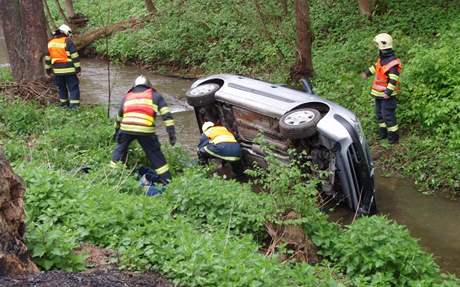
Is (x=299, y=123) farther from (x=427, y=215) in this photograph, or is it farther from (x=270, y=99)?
(x=427, y=215)

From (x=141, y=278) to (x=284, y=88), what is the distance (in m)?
4.70

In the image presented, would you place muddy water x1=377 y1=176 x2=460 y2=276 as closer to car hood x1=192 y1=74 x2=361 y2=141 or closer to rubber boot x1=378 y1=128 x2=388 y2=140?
rubber boot x1=378 y1=128 x2=388 y2=140

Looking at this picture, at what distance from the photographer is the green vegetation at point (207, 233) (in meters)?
4.14

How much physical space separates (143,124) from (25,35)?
15.6ft

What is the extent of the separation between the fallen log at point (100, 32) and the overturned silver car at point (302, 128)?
10994mm

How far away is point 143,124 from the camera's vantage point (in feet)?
25.2

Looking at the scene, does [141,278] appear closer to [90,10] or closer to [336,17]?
[336,17]

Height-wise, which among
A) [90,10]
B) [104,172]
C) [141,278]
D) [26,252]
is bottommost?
[90,10]

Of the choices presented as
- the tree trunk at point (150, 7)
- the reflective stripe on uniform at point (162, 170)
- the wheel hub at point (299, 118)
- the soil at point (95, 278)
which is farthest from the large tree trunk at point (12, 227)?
the tree trunk at point (150, 7)

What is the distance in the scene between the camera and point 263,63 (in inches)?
549

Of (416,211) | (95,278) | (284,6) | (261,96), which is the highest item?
(95,278)

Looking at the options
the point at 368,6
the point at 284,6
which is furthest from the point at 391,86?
the point at 284,6

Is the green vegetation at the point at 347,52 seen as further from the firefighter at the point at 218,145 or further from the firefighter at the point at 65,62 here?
the firefighter at the point at 65,62

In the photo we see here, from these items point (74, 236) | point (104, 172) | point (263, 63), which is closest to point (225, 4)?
point (263, 63)
